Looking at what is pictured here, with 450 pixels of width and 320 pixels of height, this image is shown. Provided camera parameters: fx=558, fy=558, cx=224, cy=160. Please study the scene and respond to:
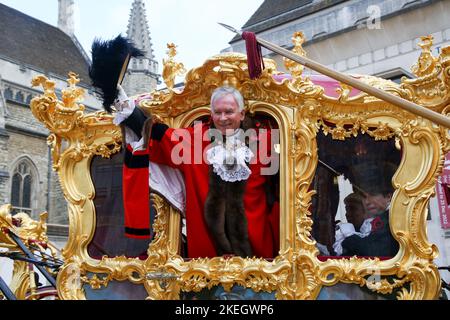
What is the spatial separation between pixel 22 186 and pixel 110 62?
2353cm

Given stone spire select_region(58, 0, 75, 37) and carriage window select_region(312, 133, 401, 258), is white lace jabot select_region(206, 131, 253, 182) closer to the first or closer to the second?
carriage window select_region(312, 133, 401, 258)

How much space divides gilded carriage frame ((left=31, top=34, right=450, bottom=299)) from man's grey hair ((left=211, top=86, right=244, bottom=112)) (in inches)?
2.1

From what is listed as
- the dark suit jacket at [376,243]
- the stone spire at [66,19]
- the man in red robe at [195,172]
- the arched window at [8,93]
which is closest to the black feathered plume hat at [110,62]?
the man in red robe at [195,172]

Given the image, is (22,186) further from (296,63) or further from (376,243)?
(376,243)

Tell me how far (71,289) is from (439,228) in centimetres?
685

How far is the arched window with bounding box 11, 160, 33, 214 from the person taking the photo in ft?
82.1

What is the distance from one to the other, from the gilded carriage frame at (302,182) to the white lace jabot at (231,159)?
0.23 m

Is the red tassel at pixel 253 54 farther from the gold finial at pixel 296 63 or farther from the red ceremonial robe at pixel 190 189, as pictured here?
the red ceremonial robe at pixel 190 189

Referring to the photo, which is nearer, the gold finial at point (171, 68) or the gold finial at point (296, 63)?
the gold finial at point (296, 63)

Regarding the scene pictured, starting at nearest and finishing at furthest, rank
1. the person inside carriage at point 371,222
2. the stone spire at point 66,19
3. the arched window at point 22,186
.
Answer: the person inside carriage at point 371,222 < the arched window at point 22,186 < the stone spire at point 66,19

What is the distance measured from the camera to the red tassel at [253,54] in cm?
343

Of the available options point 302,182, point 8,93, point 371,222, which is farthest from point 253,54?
point 8,93

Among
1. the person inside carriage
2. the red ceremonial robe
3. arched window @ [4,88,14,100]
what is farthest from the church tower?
the person inside carriage

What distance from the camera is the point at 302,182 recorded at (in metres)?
3.52
